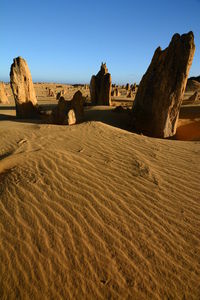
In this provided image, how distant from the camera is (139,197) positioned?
3035 millimetres

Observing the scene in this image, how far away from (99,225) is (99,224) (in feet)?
0.06

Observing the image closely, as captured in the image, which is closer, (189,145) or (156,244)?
(156,244)

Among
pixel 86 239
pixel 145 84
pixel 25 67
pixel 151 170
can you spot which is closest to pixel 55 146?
pixel 151 170

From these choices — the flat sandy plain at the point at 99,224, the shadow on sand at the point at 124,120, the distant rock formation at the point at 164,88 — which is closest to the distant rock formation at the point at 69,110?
the shadow on sand at the point at 124,120

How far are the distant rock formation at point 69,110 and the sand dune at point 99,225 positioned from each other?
12.7 feet

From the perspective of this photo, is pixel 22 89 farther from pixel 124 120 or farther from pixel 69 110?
pixel 124 120

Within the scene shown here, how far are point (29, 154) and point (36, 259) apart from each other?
9.10ft

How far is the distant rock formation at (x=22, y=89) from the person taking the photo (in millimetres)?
9070

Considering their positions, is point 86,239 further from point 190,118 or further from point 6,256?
point 190,118

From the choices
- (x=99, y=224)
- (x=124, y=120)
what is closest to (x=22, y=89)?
(x=124, y=120)

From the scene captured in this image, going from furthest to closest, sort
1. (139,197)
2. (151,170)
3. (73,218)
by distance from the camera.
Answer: (151,170) → (139,197) → (73,218)

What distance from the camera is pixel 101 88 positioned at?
13.9 meters

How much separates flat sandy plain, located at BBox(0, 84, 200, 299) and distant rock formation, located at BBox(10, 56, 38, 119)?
18.9 feet

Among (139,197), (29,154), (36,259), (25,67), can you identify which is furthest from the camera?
(25,67)
